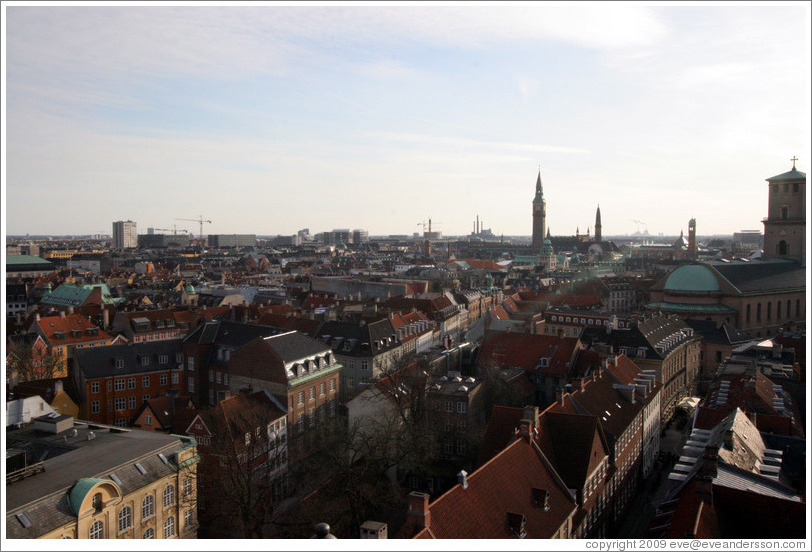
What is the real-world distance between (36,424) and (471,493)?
694 inches

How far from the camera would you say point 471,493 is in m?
21.2

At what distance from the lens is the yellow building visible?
65.4 feet

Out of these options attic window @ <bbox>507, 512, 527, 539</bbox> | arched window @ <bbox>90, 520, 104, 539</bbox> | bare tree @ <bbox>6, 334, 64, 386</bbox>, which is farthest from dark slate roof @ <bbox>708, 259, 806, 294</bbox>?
arched window @ <bbox>90, 520, 104, 539</bbox>

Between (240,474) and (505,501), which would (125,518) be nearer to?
(240,474)

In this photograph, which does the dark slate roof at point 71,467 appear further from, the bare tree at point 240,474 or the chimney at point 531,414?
the chimney at point 531,414

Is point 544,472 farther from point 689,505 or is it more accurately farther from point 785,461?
point 785,461

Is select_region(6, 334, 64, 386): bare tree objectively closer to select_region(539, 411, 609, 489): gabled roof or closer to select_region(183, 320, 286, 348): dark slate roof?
select_region(183, 320, 286, 348): dark slate roof

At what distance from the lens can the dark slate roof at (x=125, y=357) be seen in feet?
141

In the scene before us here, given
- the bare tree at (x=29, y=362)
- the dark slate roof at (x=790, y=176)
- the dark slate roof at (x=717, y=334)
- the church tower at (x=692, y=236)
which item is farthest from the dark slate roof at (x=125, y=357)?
the church tower at (x=692, y=236)

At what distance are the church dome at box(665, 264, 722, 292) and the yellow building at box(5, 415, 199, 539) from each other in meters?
68.9

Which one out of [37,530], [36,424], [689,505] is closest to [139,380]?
[36,424]

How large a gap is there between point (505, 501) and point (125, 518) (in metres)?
13.0

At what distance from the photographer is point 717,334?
2518 inches

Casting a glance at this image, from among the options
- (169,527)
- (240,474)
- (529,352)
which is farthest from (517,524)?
(529,352)
